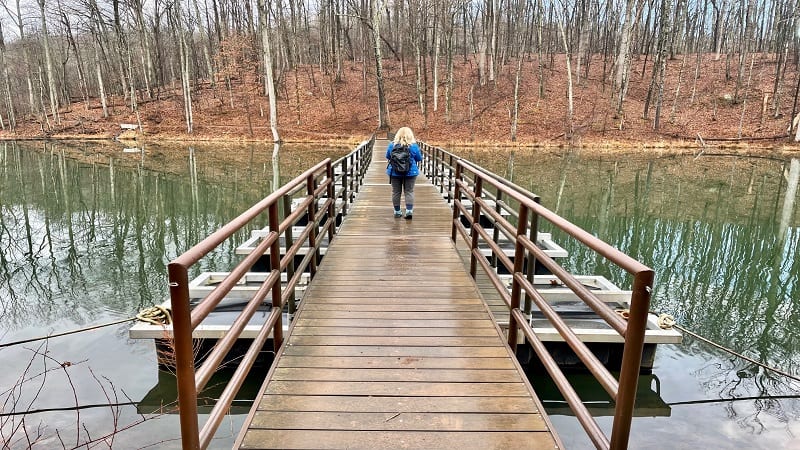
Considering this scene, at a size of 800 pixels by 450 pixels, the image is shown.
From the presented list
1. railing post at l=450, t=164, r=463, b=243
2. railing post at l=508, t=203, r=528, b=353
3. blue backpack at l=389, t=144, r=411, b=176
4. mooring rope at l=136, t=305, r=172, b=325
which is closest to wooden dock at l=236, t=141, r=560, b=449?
railing post at l=508, t=203, r=528, b=353

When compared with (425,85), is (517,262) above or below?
below

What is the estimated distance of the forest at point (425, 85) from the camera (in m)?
33.8

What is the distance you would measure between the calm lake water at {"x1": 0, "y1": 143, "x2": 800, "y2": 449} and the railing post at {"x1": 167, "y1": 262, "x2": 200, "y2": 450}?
1123 mm

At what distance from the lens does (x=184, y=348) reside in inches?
80.4

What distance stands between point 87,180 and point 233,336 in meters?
18.6

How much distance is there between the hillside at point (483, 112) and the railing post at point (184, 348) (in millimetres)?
30714

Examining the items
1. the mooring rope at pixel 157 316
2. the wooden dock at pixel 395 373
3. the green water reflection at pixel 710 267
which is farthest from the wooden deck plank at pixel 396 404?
the mooring rope at pixel 157 316

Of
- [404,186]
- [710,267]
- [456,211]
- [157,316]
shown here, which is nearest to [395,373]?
[157,316]

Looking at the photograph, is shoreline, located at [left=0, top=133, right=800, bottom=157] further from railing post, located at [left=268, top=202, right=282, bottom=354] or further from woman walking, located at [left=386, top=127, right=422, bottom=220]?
railing post, located at [left=268, top=202, right=282, bottom=354]

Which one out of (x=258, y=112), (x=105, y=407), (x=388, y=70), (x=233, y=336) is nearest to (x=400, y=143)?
(x=105, y=407)

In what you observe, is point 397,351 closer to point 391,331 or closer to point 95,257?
point 391,331

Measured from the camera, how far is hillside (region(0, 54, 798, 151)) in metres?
33.3

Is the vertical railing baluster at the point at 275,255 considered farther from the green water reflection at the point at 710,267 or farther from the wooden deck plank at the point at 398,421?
the green water reflection at the point at 710,267

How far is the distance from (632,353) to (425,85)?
3531cm
